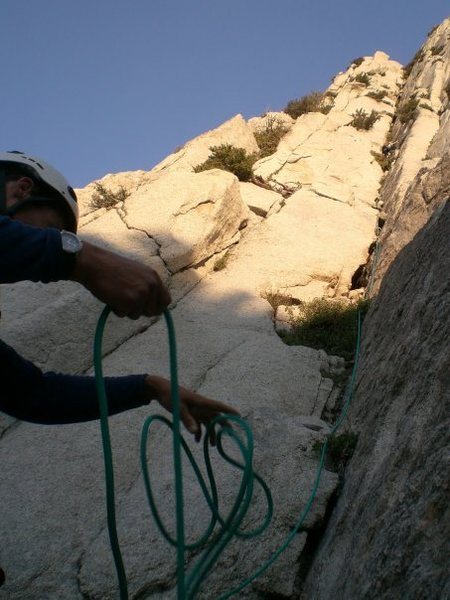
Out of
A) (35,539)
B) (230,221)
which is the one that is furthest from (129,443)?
(230,221)

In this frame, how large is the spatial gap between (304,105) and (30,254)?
717 inches

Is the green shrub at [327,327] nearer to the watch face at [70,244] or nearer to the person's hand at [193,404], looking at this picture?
the person's hand at [193,404]

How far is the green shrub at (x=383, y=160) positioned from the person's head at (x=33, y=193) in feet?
36.4

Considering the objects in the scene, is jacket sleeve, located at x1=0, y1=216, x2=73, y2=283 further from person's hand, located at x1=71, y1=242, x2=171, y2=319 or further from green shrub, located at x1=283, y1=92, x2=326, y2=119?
green shrub, located at x1=283, y1=92, x2=326, y2=119

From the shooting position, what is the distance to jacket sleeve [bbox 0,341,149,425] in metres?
2.53

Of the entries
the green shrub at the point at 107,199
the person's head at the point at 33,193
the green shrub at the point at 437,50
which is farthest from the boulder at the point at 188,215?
the green shrub at the point at 437,50

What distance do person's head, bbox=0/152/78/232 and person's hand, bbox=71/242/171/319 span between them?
0.89m

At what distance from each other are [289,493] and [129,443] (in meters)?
1.59

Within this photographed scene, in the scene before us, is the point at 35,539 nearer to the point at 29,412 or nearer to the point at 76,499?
the point at 76,499

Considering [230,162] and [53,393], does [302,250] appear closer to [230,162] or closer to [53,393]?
[230,162]

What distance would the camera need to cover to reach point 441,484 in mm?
1662

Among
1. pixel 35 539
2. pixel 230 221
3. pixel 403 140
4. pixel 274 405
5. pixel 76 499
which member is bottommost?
pixel 35 539

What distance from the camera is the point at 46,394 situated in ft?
8.45

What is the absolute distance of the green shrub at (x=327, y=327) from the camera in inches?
235
